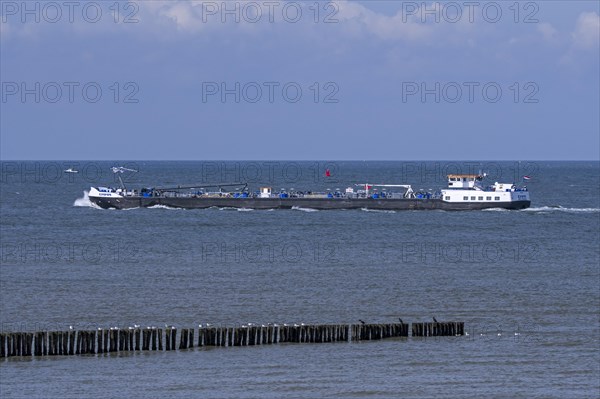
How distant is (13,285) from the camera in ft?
225

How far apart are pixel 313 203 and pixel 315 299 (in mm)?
87104

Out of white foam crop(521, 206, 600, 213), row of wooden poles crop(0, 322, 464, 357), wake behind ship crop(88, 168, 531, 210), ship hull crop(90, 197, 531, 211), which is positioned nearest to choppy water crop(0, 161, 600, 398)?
row of wooden poles crop(0, 322, 464, 357)

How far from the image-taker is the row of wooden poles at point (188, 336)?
155 feet

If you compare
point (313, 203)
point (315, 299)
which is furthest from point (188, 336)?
point (313, 203)

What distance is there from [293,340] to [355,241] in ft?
178

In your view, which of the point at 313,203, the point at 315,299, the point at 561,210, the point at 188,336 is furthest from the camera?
the point at 561,210

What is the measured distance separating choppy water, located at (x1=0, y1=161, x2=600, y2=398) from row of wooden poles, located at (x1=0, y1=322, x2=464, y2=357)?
0.87 m

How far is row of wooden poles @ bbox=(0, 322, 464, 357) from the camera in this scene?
47.2 metres

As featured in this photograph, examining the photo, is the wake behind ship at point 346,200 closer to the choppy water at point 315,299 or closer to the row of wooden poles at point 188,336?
the choppy water at point 315,299

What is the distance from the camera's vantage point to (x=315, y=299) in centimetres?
6481

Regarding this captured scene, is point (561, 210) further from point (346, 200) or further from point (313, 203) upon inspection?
point (313, 203)

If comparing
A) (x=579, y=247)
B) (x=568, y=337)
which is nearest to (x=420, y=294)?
(x=568, y=337)

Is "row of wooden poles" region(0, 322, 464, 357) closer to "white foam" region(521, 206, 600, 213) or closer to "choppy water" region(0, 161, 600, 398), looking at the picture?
"choppy water" region(0, 161, 600, 398)

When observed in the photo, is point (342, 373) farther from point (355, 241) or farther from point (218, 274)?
point (355, 241)
